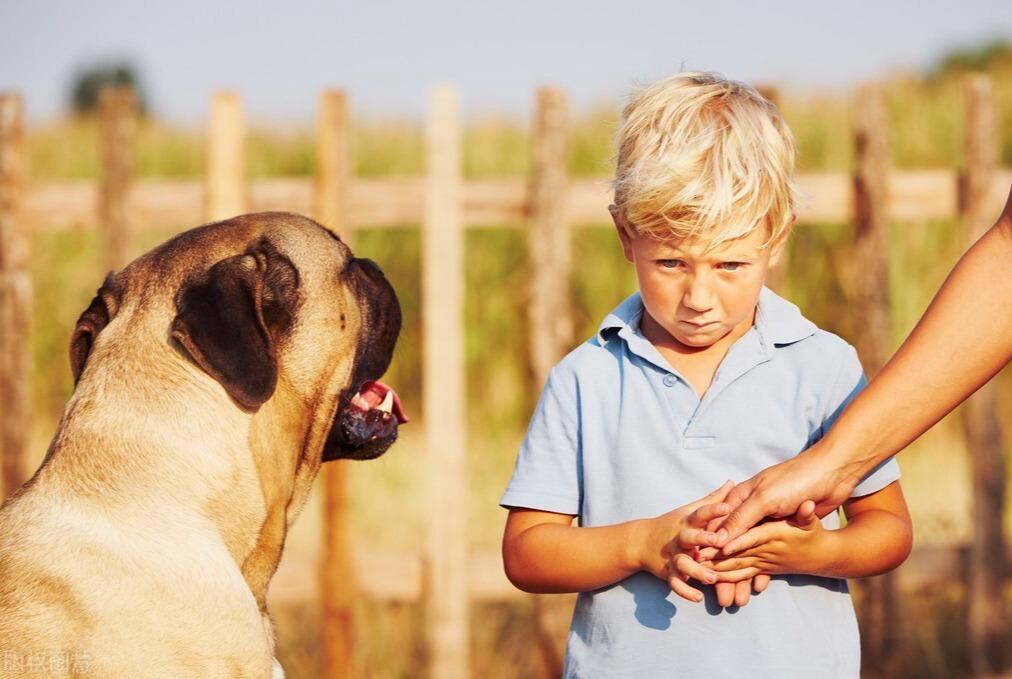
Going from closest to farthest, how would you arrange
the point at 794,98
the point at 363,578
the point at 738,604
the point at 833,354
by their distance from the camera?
the point at 738,604 < the point at 833,354 < the point at 363,578 < the point at 794,98

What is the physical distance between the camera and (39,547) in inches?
105

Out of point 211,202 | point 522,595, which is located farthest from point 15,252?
point 522,595

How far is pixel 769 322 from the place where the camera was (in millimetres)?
2703

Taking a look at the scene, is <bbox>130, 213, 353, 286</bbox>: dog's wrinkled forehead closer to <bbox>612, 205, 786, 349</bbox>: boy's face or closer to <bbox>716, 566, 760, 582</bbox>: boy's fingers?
<bbox>612, 205, 786, 349</bbox>: boy's face

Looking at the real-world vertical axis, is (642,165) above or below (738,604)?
above

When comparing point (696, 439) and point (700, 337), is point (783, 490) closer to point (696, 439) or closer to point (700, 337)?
point (696, 439)

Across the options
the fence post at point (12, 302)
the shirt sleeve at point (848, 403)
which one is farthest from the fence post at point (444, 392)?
the shirt sleeve at point (848, 403)

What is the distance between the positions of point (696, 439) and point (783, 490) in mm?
272

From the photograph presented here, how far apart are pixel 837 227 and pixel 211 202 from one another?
4.93m

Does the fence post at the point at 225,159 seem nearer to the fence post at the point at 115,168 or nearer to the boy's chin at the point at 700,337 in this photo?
the fence post at the point at 115,168

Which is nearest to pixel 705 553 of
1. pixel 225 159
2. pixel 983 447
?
pixel 983 447

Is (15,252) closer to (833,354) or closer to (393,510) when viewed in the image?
(393,510)

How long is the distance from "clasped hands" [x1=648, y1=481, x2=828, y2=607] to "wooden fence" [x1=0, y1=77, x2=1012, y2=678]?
344 cm

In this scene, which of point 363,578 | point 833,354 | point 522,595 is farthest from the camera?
point 522,595
